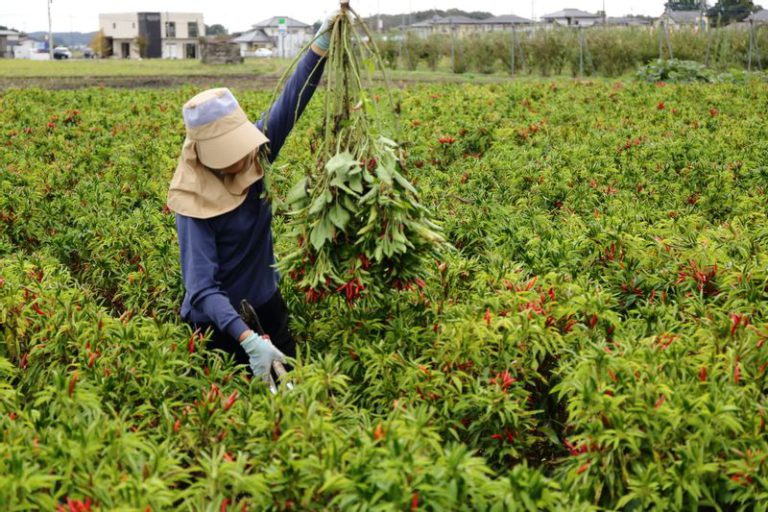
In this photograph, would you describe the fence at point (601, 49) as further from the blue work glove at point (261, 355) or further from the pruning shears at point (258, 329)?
the blue work glove at point (261, 355)

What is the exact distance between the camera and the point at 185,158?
3861mm

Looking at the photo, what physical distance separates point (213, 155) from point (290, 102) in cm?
56

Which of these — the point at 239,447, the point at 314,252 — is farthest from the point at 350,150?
the point at 239,447

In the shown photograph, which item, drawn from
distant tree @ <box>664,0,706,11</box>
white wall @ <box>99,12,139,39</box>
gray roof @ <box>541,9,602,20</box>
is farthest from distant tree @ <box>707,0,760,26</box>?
white wall @ <box>99,12,139,39</box>

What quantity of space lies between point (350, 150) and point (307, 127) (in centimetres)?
662

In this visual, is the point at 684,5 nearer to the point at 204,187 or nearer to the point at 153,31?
the point at 153,31

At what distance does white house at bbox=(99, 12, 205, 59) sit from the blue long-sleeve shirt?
100488 millimetres

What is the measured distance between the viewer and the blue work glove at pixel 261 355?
349 cm

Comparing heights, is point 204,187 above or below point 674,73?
below

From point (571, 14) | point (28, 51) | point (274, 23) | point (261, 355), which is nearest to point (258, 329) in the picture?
point (261, 355)

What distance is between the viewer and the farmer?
3.73 metres

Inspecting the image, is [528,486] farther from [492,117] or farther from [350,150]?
[492,117]

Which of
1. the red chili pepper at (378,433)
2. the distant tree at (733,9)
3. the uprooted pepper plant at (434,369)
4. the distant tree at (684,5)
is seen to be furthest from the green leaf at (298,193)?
the distant tree at (684,5)

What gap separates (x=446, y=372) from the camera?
3.51 m
